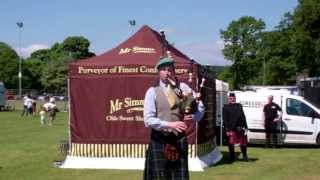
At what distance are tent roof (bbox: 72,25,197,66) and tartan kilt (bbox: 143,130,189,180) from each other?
Result: 7.45 metres

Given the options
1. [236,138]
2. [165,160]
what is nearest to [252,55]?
[236,138]

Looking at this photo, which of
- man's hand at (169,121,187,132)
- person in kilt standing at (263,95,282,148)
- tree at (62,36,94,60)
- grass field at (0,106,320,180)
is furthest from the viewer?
tree at (62,36,94,60)

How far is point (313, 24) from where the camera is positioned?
55.7 metres

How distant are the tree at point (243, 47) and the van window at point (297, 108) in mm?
76139

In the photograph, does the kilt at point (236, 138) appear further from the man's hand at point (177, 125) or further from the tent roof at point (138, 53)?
the man's hand at point (177, 125)

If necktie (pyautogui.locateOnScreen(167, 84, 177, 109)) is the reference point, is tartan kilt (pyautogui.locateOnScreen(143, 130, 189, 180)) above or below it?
below

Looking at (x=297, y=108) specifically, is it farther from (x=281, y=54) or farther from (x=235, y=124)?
(x=281, y=54)

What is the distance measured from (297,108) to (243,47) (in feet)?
257

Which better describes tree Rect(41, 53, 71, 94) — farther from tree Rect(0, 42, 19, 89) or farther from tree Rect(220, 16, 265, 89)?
tree Rect(220, 16, 265, 89)

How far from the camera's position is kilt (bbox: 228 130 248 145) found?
17781mm

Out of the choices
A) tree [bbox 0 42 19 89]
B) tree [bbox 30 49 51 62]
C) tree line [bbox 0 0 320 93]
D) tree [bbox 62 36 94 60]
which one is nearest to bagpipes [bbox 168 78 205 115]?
tree line [bbox 0 0 320 93]

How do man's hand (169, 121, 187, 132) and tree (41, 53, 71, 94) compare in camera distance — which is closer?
man's hand (169, 121, 187, 132)

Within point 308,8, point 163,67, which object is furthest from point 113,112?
point 308,8

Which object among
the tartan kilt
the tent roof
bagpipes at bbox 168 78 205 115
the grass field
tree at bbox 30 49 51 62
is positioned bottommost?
the grass field
